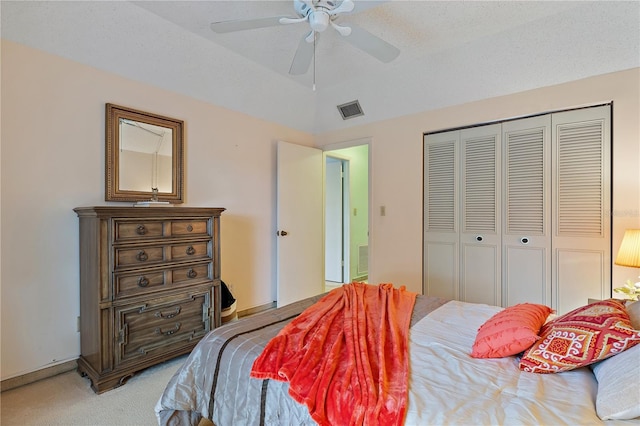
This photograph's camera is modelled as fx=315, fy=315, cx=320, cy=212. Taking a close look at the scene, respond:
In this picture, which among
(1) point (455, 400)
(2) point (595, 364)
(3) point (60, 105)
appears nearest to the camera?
(1) point (455, 400)

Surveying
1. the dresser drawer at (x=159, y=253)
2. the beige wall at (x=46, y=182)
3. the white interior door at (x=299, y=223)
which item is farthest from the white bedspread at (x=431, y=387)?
the white interior door at (x=299, y=223)

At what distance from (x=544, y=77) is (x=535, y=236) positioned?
4.49 feet

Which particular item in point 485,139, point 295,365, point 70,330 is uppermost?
point 485,139

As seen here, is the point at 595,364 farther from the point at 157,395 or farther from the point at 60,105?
the point at 60,105

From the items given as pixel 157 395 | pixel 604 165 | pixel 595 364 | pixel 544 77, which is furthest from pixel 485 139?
pixel 157 395

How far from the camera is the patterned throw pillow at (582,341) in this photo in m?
1.06

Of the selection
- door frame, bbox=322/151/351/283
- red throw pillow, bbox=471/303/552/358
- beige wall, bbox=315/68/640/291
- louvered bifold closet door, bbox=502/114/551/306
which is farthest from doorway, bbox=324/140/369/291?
red throw pillow, bbox=471/303/552/358

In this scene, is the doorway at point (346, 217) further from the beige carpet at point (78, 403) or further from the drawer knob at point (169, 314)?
the beige carpet at point (78, 403)

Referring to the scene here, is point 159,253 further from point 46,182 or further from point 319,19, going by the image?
point 319,19

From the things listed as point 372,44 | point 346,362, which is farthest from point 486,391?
point 372,44

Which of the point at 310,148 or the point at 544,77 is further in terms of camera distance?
the point at 310,148

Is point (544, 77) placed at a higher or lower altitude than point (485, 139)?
higher

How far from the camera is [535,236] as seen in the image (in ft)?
9.30

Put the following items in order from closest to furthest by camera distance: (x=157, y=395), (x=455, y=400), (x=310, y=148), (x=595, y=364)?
1. (x=455, y=400)
2. (x=595, y=364)
3. (x=157, y=395)
4. (x=310, y=148)
